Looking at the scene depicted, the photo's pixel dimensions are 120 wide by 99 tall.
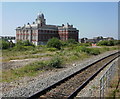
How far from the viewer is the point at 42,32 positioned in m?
87.6

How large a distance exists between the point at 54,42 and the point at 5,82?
4359cm

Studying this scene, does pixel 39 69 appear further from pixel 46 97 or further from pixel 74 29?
pixel 74 29

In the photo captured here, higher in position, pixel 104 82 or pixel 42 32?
pixel 42 32

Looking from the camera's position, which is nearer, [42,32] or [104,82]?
[104,82]

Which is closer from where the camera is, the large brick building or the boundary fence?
the boundary fence

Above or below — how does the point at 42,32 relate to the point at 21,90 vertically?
above

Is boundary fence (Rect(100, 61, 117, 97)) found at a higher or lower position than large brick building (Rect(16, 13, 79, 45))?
lower

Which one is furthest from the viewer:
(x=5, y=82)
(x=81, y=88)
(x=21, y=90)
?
(x=5, y=82)

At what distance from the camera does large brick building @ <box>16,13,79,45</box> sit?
86250mm

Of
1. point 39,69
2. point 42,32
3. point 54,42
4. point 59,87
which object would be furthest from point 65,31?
point 59,87

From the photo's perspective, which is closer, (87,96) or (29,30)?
(87,96)

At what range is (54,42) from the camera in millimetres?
54562

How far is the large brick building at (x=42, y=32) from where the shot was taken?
8625 centimetres

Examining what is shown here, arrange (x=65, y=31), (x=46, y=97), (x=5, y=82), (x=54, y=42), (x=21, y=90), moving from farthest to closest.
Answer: (x=65, y=31), (x=54, y=42), (x=5, y=82), (x=21, y=90), (x=46, y=97)
